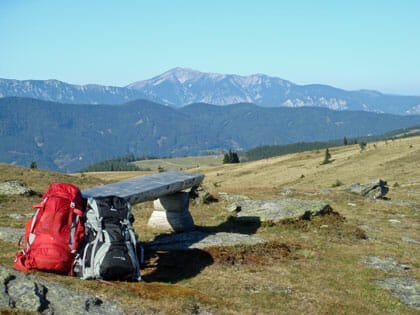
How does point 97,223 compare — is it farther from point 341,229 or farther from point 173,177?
point 341,229

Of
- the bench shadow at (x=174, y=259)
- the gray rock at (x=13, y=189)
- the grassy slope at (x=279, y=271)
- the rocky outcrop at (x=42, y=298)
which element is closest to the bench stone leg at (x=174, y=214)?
the grassy slope at (x=279, y=271)

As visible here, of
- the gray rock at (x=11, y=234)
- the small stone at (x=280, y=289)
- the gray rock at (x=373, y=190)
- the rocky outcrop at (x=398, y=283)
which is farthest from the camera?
the gray rock at (x=373, y=190)

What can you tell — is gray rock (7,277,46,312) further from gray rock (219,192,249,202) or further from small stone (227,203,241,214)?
gray rock (219,192,249,202)

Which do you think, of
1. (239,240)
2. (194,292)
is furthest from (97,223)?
(239,240)

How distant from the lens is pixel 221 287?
50.8ft

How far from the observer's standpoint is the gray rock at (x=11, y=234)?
19.3 meters

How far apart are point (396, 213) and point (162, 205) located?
1767 centimetres

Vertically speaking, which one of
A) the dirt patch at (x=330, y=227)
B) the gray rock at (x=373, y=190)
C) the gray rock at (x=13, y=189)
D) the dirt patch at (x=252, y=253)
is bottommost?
the gray rock at (x=373, y=190)

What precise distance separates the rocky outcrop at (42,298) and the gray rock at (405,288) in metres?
9.06

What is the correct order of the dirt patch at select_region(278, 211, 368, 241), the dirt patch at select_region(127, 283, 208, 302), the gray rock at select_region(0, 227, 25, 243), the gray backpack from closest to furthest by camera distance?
the dirt patch at select_region(127, 283, 208, 302) < the gray backpack < the gray rock at select_region(0, 227, 25, 243) < the dirt patch at select_region(278, 211, 368, 241)

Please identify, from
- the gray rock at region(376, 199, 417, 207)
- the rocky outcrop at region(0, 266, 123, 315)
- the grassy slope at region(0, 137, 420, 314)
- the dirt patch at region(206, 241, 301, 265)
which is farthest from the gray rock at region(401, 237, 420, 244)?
the rocky outcrop at region(0, 266, 123, 315)

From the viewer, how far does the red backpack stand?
1355 cm

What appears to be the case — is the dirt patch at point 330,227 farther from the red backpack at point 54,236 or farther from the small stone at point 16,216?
the red backpack at point 54,236

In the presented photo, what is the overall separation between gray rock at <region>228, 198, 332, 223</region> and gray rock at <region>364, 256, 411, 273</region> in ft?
20.7
